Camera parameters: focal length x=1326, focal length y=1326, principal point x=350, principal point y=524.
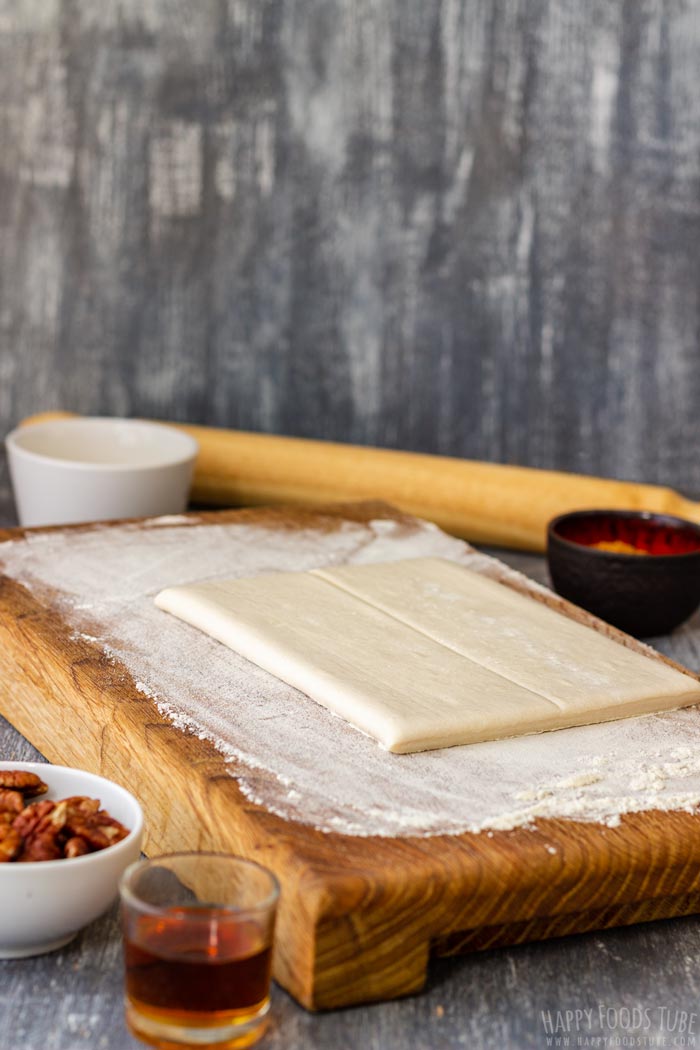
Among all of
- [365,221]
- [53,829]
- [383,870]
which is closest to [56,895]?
[53,829]

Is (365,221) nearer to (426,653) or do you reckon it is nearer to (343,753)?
(426,653)

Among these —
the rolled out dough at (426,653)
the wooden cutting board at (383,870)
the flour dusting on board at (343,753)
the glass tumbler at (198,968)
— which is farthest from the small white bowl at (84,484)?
the glass tumbler at (198,968)

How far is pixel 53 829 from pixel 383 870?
0.25 meters

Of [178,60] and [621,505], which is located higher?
[178,60]

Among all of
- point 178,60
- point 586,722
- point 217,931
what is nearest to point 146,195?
point 178,60

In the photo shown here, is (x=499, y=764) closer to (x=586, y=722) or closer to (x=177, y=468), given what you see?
(x=586, y=722)

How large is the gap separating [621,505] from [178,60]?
4.01 feet

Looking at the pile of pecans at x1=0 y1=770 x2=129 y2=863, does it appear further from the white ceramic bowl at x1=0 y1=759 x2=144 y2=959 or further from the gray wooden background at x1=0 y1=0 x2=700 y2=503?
the gray wooden background at x1=0 y1=0 x2=700 y2=503

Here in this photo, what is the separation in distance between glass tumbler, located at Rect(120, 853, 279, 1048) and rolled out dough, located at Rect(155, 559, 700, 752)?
284 millimetres

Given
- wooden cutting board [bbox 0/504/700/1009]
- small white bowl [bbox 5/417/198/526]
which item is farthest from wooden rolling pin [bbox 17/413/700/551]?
wooden cutting board [bbox 0/504/700/1009]

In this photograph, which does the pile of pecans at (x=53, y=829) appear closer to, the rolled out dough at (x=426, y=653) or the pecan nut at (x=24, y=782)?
the pecan nut at (x=24, y=782)

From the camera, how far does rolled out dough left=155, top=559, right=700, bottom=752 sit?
120 centimetres

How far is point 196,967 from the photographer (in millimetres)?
869

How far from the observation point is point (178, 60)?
253 centimetres
